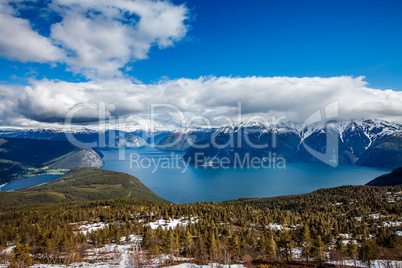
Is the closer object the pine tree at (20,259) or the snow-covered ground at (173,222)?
the pine tree at (20,259)

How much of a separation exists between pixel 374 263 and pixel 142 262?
5370cm

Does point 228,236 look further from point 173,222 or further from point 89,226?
point 89,226

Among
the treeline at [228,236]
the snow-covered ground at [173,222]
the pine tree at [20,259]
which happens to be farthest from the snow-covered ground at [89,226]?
the pine tree at [20,259]

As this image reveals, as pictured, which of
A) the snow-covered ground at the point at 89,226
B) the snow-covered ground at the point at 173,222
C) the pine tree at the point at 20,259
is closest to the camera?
the pine tree at the point at 20,259

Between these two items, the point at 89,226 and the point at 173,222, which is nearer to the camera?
the point at 89,226

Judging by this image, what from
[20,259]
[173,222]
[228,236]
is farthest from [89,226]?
[228,236]

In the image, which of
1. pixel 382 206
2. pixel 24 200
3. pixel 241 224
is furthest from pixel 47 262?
pixel 24 200

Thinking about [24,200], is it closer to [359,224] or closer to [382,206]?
[359,224]

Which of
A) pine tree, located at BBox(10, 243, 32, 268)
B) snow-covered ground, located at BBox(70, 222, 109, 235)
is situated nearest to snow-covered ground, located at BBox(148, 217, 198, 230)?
snow-covered ground, located at BBox(70, 222, 109, 235)

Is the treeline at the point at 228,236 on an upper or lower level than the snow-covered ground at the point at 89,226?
upper

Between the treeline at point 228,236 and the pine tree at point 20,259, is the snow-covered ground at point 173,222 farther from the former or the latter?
the pine tree at point 20,259

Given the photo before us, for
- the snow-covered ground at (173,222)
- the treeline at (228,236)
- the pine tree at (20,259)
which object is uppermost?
the pine tree at (20,259)

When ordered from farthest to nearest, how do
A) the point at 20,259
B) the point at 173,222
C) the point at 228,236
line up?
the point at 173,222 < the point at 228,236 < the point at 20,259

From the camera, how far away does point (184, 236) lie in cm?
6244
